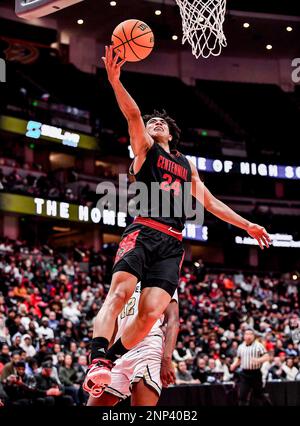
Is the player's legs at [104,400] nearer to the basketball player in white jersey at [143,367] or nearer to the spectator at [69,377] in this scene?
the basketball player in white jersey at [143,367]

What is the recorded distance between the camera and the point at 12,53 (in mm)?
32656

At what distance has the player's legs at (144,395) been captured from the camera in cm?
589

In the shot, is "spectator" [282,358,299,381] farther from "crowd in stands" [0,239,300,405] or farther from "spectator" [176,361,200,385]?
"spectator" [176,361,200,385]

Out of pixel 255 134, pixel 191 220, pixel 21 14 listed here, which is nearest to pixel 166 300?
pixel 21 14

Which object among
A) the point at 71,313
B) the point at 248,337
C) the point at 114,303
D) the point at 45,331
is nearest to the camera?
the point at 114,303

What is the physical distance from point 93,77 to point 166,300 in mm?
27381

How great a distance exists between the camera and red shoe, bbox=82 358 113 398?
4965 mm

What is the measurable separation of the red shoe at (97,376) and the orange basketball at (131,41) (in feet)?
7.90

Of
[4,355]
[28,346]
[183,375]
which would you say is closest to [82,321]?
[183,375]

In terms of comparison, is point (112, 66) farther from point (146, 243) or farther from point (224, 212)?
point (224, 212)

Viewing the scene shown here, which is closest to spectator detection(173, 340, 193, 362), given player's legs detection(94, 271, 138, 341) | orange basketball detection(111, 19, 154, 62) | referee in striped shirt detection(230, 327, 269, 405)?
referee in striped shirt detection(230, 327, 269, 405)

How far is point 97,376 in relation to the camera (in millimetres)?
4957

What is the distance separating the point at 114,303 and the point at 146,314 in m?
0.30

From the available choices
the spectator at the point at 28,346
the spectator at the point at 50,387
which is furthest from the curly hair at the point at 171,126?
the spectator at the point at 28,346
